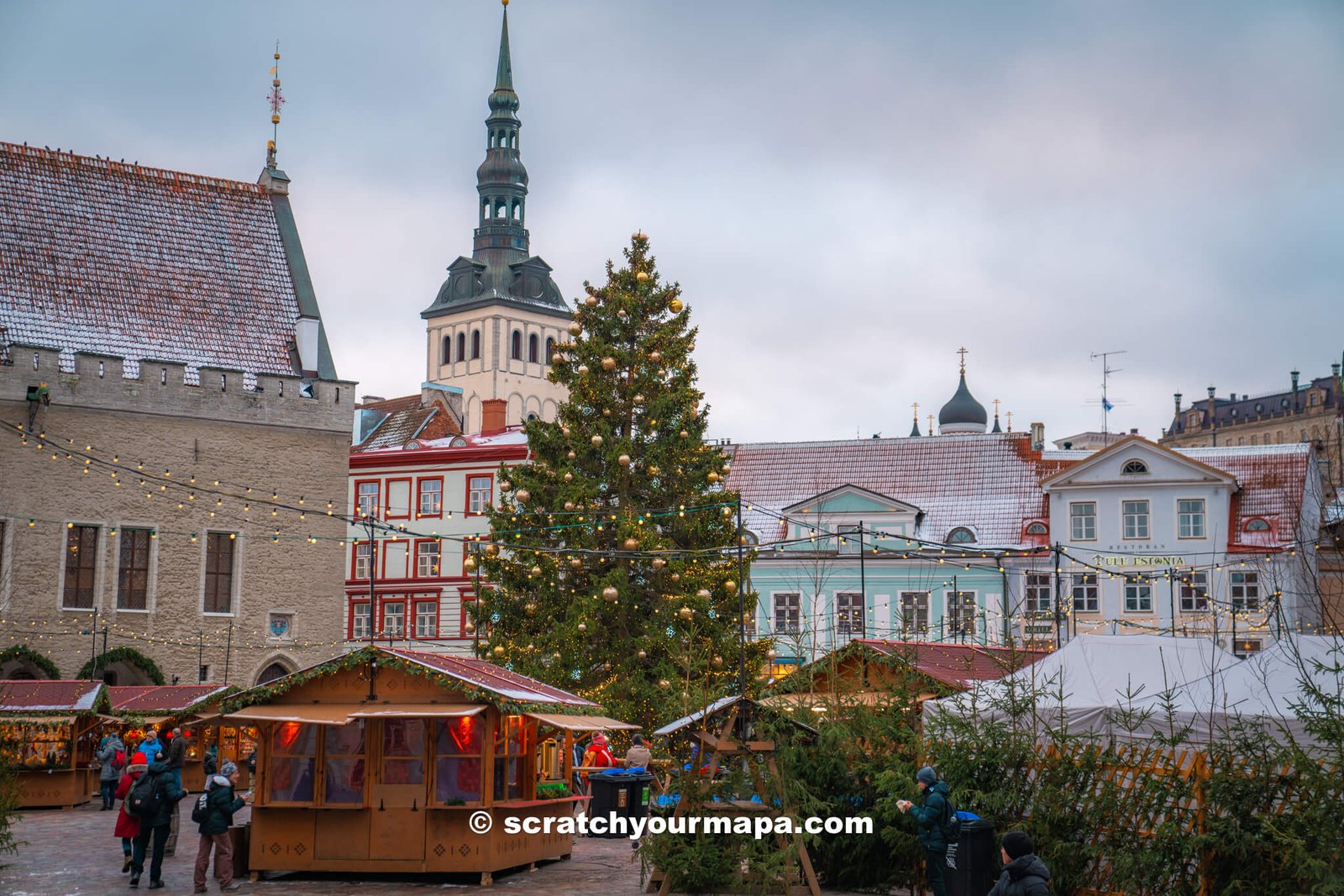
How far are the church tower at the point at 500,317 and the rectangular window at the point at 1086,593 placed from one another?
74415mm

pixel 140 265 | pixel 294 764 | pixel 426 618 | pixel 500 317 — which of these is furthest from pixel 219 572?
pixel 500 317

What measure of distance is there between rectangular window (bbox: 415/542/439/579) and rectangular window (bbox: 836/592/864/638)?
43.1 ft

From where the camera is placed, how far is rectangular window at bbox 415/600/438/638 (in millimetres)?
52844

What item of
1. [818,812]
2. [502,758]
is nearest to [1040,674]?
[818,812]

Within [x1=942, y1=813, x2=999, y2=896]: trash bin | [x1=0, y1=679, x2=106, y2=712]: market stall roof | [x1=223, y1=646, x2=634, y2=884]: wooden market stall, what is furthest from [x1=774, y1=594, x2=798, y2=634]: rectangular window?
[x1=942, y1=813, x2=999, y2=896]: trash bin

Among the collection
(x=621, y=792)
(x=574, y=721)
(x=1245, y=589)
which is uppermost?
(x=1245, y=589)

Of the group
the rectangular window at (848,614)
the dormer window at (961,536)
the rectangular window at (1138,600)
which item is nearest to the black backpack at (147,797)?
the rectangular window at (848,614)

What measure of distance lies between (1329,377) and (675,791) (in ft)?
430

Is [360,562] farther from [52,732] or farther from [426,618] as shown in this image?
[52,732]

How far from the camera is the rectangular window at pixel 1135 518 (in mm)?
47531

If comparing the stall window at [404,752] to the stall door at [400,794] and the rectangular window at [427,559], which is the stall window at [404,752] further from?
the rectangular window at [427,559]

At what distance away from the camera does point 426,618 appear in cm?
5306

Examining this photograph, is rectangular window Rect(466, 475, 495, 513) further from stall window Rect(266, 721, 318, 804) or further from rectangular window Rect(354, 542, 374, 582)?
stall window Rect(266, 721, 318, 804)

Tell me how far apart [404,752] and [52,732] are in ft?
41.6
